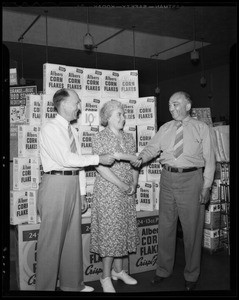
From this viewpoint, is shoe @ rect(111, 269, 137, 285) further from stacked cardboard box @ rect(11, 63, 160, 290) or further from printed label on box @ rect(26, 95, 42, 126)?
printed label on box @ rect(26, 95, 42, 126)

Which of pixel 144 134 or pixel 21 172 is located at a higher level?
pixel 144 134

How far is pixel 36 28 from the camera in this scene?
26.2 feet

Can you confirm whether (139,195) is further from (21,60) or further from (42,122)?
(21,60)

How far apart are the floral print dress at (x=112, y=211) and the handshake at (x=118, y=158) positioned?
0.05 metres

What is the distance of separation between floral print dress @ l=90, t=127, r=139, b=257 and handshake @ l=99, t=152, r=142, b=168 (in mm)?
51

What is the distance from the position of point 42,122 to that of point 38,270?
4.63 feet

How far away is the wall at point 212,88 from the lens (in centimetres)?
1194

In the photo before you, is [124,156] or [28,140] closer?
[124,156]

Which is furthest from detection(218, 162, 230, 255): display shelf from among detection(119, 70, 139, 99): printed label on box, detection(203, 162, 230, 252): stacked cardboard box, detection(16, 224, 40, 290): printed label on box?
detection(16, 224, 40, 290): printed label on box

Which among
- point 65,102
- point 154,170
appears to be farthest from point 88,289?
point 65,102

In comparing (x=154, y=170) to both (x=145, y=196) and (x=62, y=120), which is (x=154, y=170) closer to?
(x=145, y=196)

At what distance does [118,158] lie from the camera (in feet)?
10.0

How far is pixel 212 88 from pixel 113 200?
1045 cm

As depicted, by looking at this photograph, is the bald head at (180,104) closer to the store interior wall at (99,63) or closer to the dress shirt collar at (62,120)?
the dress shirt collar at (62,120)
